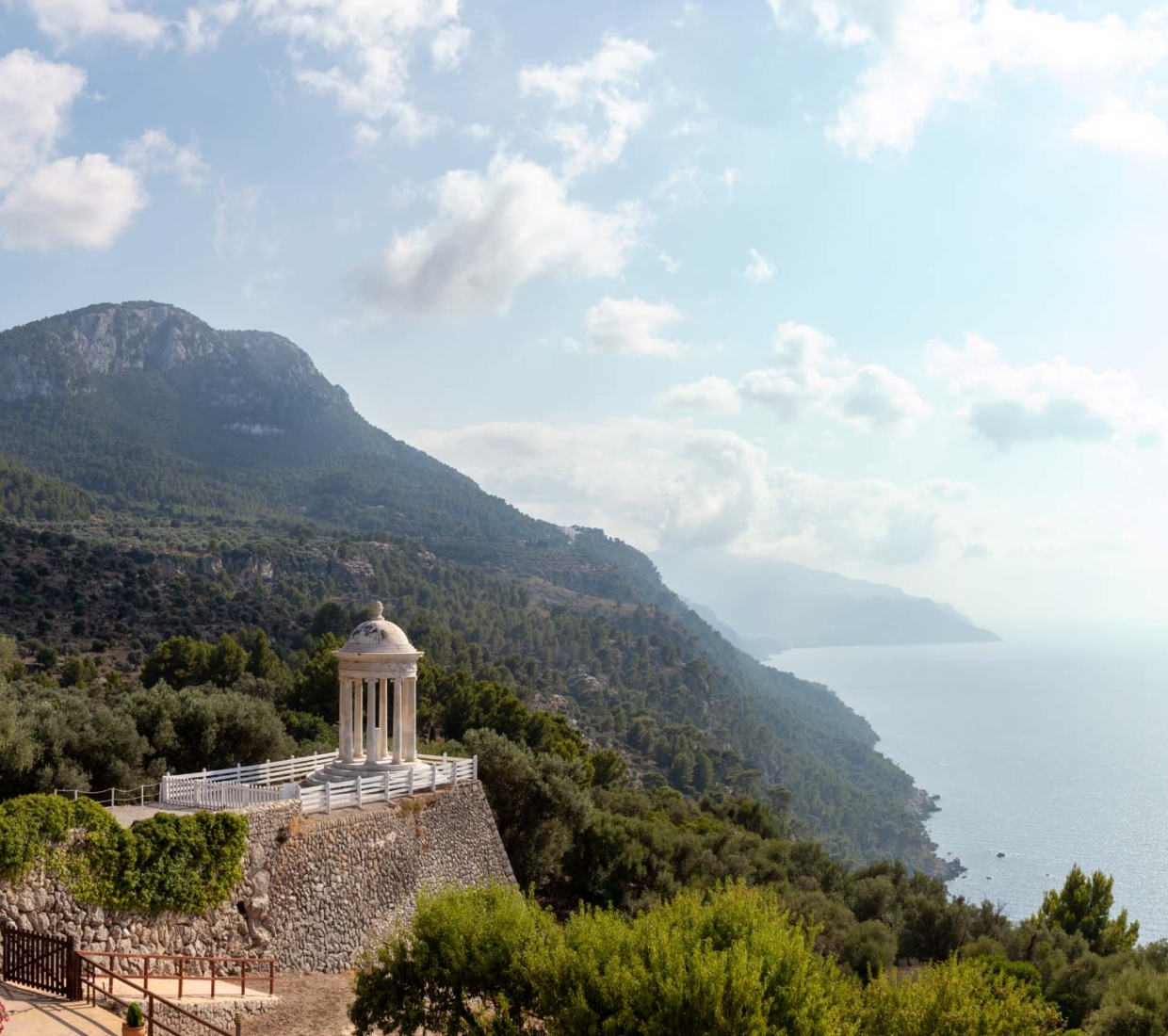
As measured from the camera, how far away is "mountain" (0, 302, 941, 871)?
73.1 metres

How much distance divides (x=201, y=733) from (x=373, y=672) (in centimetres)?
944

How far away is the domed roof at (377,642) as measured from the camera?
23969 mm

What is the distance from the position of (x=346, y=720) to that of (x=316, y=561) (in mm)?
85829

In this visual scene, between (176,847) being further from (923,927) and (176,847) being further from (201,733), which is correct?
(923,927)

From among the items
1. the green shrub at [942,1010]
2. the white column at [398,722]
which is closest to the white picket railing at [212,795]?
the white column at [398,722]

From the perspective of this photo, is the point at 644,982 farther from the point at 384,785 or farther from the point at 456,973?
the point at 384,785

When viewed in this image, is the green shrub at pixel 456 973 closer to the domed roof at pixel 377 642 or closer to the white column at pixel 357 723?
the domed roof at pixel 377 642

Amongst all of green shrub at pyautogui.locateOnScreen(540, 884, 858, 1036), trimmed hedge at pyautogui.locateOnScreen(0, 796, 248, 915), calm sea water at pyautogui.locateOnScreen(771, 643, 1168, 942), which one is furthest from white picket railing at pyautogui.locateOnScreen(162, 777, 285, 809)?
calm sea water at pyautogui.locateOnScreen(771, 643, 1168, 942)

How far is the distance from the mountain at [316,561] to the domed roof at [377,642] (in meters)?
39.4

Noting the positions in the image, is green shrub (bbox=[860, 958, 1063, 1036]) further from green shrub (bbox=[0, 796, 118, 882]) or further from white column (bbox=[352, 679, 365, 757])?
white column (bbox=[352, 679, 365, 757])

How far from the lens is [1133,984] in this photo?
22.2m

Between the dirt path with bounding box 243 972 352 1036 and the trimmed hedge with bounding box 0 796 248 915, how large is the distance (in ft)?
7.37

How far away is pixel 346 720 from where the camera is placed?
24.6 metres

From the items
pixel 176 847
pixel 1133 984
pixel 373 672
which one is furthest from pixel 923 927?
pixel 176 847
